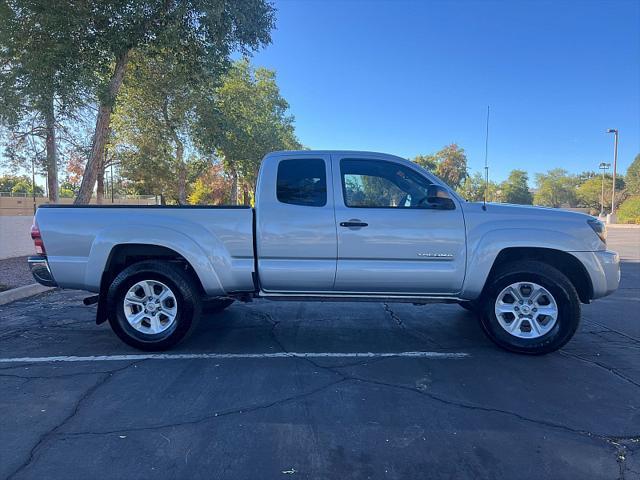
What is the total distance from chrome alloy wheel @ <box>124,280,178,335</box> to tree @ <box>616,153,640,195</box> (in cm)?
6633

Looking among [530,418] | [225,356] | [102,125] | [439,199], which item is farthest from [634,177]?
[225,356]

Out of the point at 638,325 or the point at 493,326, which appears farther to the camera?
the point at 638,325

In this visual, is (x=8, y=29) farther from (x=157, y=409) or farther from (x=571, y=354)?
(x=571, y=354)

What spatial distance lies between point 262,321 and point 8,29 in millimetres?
9009

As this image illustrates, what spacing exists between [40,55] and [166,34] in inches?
107

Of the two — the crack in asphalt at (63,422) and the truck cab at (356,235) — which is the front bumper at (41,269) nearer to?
the crack in asphalt at (63,422)

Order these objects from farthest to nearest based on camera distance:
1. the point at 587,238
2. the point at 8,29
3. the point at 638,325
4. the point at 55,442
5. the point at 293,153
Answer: the point at 8,29
the point at 638,325
the point at 293,153
the point at 587,238
the point at 55,442

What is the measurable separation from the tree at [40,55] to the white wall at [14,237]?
282 centimetres

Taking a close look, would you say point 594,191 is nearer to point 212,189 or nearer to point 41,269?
point 212,189

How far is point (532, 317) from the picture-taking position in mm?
4766

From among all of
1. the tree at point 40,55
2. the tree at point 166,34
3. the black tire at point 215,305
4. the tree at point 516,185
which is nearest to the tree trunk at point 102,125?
the tree at point 166,34

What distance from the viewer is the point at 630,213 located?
134ft

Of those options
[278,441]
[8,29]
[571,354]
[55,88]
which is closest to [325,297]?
[278,441]

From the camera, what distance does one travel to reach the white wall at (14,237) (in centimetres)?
1190
